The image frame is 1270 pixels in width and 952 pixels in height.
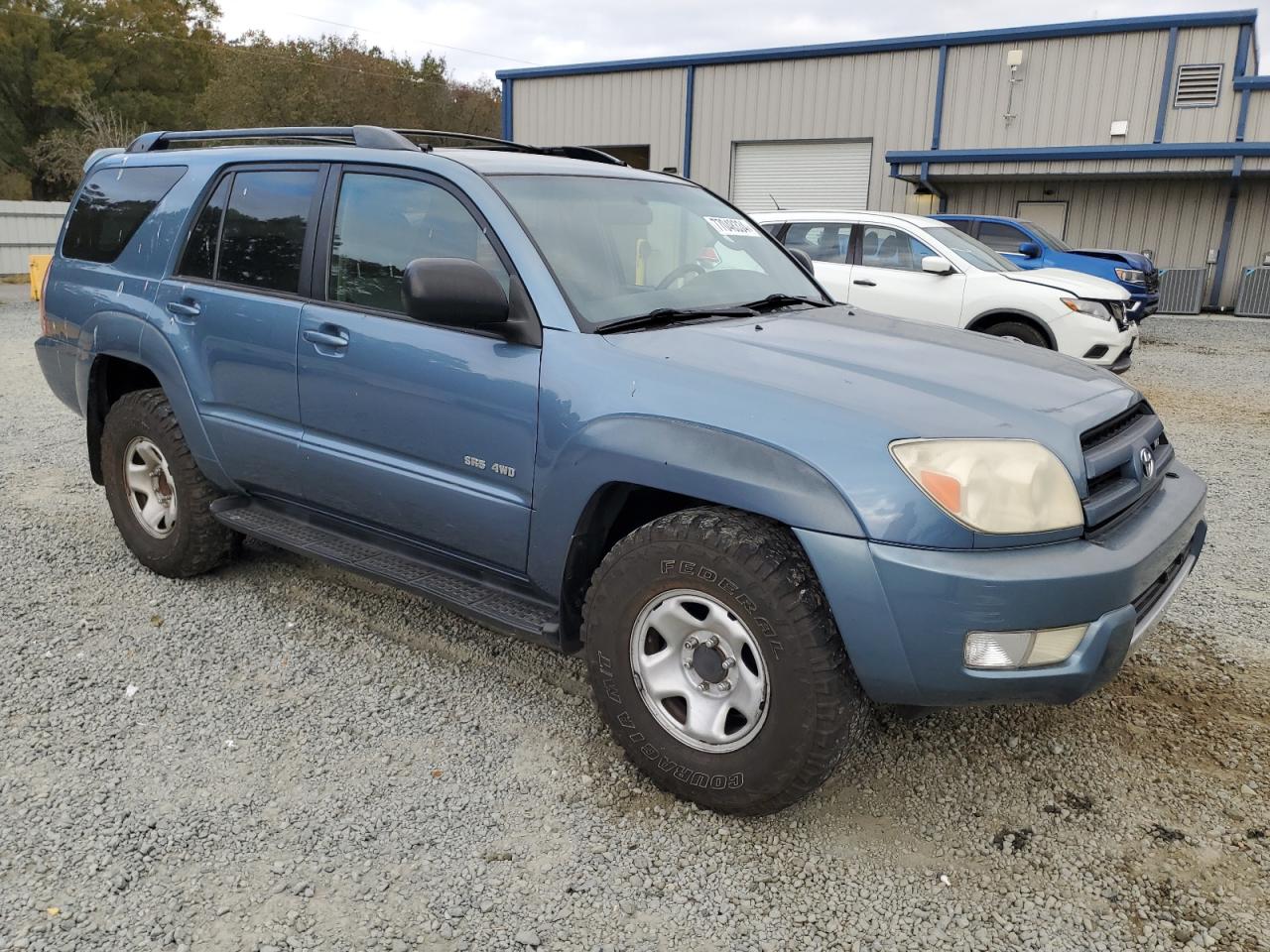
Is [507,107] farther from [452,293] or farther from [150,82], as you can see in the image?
[452,293]

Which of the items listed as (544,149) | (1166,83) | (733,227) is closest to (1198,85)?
(1166,83)

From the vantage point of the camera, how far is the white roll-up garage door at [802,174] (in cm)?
2378

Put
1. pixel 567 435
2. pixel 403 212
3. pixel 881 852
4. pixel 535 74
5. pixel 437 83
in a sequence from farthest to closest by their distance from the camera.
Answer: pixel 437 83
pixel 535 74
pixel 403 212
pixel 567 435
pixel 881 852

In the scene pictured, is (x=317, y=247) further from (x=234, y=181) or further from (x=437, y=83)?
(x=437, y=83)

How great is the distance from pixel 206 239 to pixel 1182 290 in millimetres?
20913

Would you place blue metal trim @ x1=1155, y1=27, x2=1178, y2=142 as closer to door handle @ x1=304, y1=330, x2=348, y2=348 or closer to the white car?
the white car

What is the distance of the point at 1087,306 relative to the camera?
9414mm

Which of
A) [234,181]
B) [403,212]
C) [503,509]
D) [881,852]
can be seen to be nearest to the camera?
[881,852]

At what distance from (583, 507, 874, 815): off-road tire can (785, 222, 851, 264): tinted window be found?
26.4 feet

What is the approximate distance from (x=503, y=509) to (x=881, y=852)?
1474mm

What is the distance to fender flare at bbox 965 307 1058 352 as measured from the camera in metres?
9.39

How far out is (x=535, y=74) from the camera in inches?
1053

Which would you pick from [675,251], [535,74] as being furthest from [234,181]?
[535,74]

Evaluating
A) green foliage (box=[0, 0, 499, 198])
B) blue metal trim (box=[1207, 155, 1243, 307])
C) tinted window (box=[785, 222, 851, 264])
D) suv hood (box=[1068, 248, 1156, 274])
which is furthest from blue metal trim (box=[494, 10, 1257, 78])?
green foliage (box=[0, 0, 499, 198])
